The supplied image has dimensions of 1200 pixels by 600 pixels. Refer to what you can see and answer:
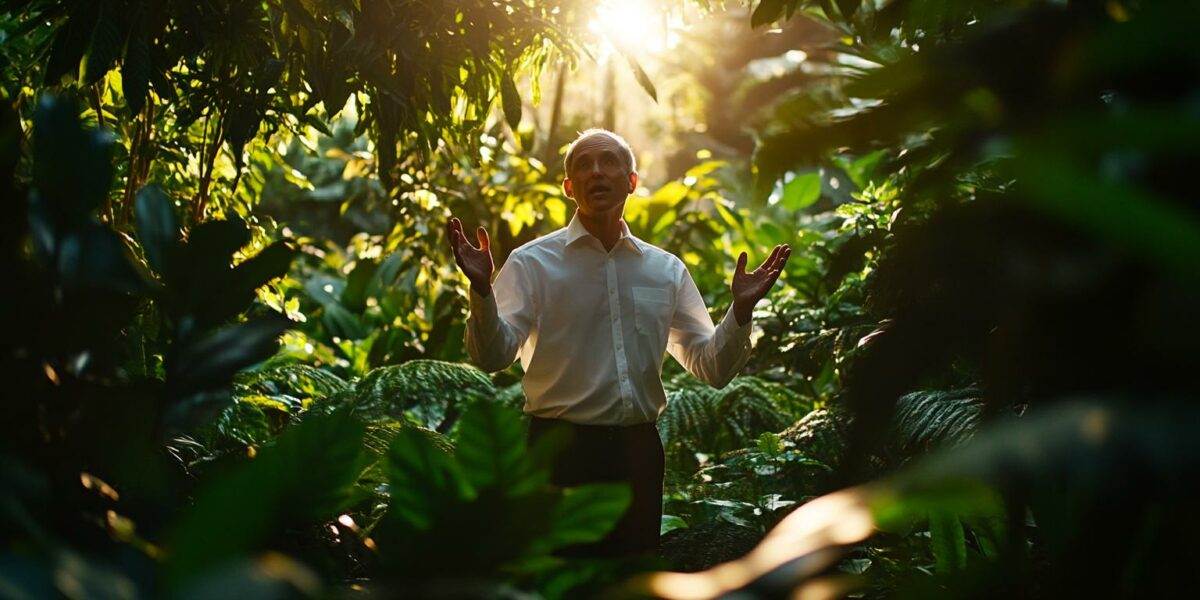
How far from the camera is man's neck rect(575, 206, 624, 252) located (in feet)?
9.29

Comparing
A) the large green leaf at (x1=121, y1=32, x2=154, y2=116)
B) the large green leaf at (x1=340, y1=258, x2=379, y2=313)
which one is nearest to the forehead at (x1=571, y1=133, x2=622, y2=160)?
the large green leaf at (x1=121, y1=32, x2=154, y2=116)

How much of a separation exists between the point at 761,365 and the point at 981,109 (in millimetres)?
4155

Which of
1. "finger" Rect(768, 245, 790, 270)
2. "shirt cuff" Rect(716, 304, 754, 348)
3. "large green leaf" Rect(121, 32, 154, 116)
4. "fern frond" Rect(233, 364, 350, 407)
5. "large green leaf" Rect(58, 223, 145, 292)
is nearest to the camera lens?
"large green leaf" Rect(58, 223, 145, 292)

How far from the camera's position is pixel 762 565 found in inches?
20.6

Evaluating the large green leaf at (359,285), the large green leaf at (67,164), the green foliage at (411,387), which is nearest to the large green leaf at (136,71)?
the large green leaf at (67,164)

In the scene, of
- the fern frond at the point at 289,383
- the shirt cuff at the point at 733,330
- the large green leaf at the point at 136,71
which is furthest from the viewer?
the fern frond at the point at 289,383

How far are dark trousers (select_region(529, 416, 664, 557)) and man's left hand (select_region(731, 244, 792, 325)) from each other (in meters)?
0.40

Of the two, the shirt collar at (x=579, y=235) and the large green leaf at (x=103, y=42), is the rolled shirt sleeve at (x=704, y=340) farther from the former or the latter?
the large green leaf at (x=103, y=42)

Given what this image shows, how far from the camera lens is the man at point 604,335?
2627mm

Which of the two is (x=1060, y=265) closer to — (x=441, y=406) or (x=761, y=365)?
(x=441, y=406)

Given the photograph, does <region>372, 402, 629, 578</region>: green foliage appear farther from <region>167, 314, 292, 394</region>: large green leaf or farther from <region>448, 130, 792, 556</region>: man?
<region>448, 130, 792, 556</region>: man

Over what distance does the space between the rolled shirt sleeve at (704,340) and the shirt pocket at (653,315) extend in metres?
0.10

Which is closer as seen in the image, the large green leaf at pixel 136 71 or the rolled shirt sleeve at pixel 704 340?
the large green leaf at pixel 136 71

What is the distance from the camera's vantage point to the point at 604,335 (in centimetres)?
271
